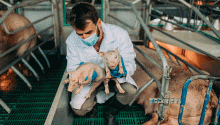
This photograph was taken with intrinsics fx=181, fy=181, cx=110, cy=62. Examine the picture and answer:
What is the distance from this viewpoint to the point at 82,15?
145cm

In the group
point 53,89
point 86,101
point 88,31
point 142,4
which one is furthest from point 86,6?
point 142,4

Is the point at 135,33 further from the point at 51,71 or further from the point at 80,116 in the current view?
the point at 80,116

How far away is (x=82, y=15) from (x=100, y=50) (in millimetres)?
414

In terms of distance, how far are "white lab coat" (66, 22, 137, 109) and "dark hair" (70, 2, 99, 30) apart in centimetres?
29

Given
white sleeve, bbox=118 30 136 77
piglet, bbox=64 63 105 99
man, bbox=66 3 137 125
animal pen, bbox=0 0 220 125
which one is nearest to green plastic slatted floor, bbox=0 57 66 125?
animal pen, bbox=0 0 220 125

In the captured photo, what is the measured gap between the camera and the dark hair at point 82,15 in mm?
1428

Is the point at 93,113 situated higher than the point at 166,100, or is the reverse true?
the point at 166,100

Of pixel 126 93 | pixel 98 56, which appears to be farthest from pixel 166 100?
pixel 98 56

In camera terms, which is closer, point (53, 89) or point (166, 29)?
point (53, 89)

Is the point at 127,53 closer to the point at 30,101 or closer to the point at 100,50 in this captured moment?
the point at 100,50

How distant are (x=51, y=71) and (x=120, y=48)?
1620 mm

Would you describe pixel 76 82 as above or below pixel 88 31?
below

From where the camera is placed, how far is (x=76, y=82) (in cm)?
134

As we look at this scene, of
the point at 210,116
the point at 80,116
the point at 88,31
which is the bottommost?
the point at 80,116
